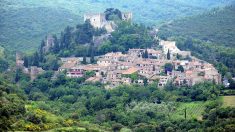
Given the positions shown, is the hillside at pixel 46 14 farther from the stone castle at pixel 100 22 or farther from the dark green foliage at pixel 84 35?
the dark green foliage at pixel 84 35

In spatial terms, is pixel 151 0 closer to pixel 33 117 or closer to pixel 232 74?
pixel 232 74

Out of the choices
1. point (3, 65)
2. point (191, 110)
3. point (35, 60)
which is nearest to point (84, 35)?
point (35, 60)

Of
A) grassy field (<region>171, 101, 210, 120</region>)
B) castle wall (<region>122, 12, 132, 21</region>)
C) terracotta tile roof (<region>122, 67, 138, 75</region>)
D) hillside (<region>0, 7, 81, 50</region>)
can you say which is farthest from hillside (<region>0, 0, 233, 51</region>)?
grassy field (<region>171, 101, 210, 120</region>)

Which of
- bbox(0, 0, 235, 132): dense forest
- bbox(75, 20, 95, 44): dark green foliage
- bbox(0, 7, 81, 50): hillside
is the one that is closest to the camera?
bbox(0, 0, 235, 132): dense forest

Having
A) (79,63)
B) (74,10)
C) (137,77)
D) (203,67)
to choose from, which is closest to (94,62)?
(79,63)

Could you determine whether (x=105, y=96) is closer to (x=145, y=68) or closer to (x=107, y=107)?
(x=107, y=107)

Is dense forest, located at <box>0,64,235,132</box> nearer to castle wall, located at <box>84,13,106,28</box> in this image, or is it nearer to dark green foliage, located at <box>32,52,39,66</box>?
dark green foliage, located at <box>32,52,39,66</box>

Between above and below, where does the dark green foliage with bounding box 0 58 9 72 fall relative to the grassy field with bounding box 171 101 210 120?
above
